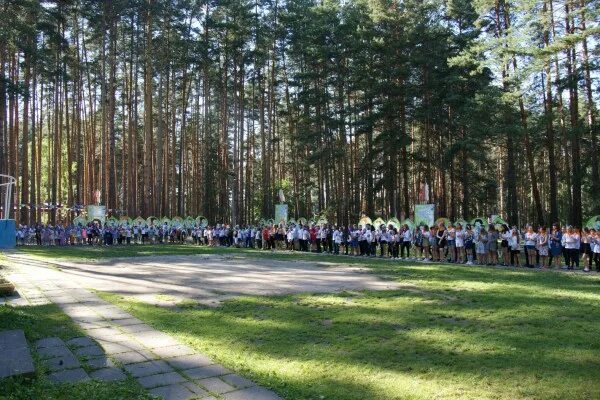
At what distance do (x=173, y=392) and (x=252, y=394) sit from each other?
764 millimetres

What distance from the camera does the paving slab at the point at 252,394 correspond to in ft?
14.3

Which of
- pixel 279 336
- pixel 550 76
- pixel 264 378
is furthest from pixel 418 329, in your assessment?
pixel 550 76

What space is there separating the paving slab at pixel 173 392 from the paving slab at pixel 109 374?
1.75ft

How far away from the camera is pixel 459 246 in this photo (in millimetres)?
17500

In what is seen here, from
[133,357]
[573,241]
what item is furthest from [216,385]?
[573,241]

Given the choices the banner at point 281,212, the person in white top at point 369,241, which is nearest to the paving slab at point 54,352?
the person in white top at point 369,241

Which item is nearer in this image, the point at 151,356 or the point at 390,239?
the point at 151,356

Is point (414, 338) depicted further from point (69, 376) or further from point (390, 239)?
point (390, 239)

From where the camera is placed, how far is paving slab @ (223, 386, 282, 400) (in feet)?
14.3

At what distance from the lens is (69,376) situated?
492 centimetres

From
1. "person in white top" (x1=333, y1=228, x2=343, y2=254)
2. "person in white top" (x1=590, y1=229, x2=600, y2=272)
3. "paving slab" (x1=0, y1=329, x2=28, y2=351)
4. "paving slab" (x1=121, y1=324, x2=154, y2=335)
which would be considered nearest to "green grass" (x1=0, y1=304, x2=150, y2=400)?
"paving slab" (x1=0, y1=329, x2=28, y2=351)

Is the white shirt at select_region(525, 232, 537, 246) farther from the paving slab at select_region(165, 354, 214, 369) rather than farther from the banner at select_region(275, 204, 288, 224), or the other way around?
the banner at select_region(275, 204, 288, 224)

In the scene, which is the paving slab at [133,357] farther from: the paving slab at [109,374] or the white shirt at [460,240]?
the white shirt at [460,240]

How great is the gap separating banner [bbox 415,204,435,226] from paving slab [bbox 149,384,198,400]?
18010 mm
